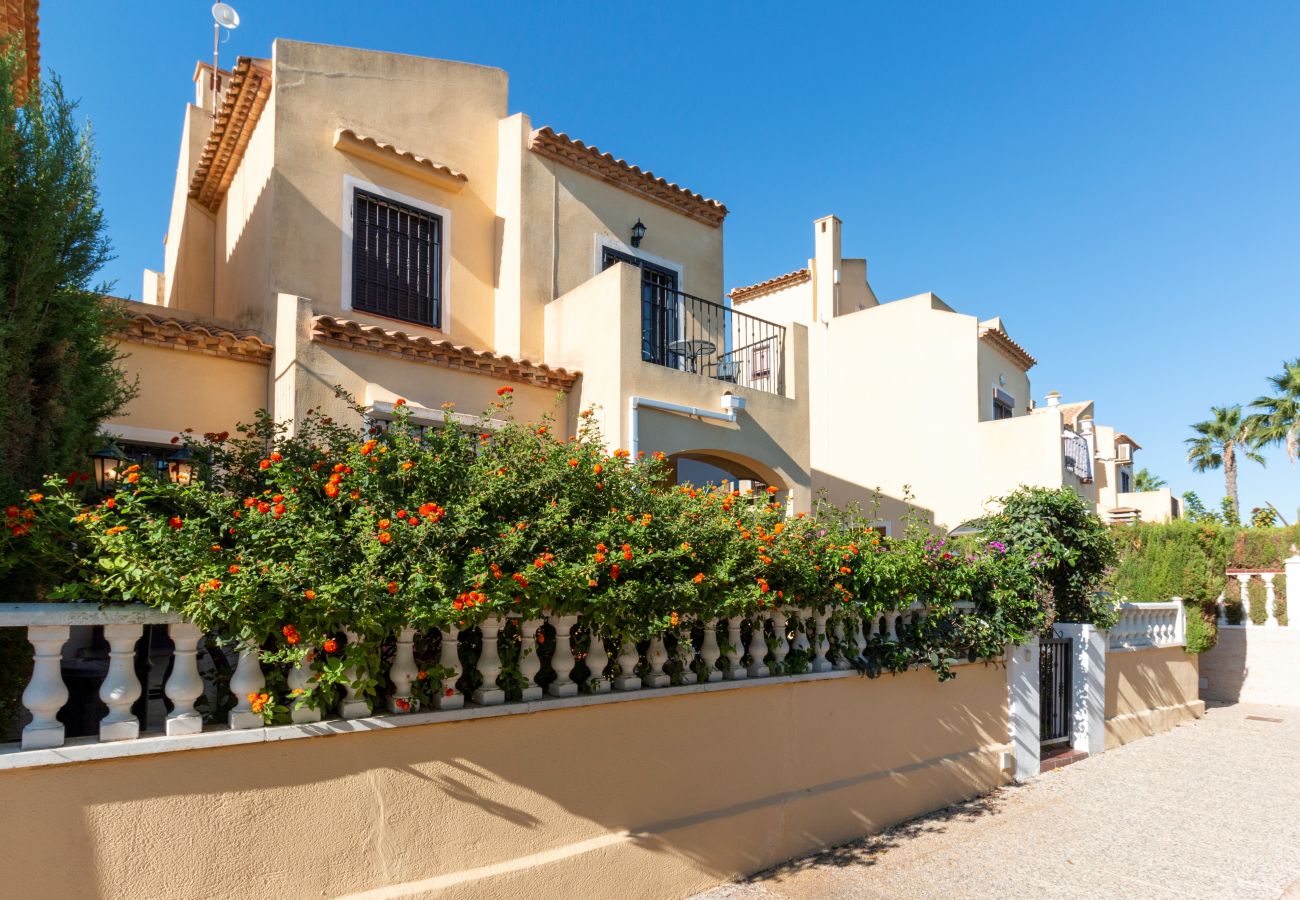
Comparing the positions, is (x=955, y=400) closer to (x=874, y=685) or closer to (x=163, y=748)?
(x=874, y=685)

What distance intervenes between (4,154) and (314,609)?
9.20 ft

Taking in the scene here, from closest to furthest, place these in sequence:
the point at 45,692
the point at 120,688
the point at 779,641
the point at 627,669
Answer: the point at 45,692 → the point at 120,688 → the point at 627,669 → the point at 779,641

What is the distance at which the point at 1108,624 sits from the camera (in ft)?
32.6

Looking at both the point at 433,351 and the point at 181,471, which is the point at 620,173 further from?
the point at 181,471

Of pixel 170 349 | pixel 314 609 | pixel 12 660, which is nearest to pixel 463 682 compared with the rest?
pixel 314 609

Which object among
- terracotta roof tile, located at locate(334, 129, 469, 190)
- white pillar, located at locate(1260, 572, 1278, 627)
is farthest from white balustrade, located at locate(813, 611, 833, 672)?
white pillar, located at locate(1260, 572, 1278, 627)

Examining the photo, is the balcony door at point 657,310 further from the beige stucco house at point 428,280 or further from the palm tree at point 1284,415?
the palm tree at point 1284,415

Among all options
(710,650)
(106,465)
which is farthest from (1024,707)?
(106,465)

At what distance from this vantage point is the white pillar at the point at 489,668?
4.35m

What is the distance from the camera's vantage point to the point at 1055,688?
9.48m

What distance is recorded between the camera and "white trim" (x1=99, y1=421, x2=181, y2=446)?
26.6 feet

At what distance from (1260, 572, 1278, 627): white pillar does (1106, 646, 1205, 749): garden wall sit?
137 inches

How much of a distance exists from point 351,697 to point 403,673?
26 cm

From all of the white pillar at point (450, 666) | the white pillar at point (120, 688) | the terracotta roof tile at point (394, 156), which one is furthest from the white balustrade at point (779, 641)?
the terracotta roof tile at point (394, 156)
